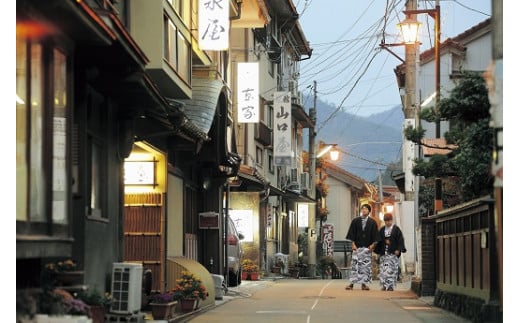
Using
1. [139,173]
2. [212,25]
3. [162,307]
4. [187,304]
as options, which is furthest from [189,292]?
[212,25]

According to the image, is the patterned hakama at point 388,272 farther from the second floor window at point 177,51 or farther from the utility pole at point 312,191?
the utility pole at point 312,191

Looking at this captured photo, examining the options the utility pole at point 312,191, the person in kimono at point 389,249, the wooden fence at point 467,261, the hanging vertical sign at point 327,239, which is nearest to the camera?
the wooden fence at point 467,261

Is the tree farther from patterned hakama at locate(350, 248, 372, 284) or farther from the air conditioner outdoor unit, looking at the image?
patterned hakama at locate(350, 248, 372, 284)

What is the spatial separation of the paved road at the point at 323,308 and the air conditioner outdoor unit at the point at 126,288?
2563mm

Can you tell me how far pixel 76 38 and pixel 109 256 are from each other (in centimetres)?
582

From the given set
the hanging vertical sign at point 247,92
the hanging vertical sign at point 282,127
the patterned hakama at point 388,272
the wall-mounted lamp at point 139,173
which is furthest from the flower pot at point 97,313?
the hanging vertical sign at point 282,127

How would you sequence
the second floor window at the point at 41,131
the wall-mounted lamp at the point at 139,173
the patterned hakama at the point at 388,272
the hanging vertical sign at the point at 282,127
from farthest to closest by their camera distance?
the hanging vertical sign at the point at 282,127
the patterned hakama at the point at 388,272
the wall-mounted lamp at the point at 139,173
the second floor window at the point at 41,131

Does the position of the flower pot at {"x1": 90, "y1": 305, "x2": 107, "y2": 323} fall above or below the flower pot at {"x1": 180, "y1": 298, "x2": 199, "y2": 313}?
above

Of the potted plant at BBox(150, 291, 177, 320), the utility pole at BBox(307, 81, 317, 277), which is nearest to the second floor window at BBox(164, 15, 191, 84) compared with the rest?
the potted plant at BBox(150, 291, 177, 320)

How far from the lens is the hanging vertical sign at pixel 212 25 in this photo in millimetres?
23562

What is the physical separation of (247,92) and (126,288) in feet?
63.9

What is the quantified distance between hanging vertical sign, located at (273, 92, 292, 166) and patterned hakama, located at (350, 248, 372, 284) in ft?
43.6

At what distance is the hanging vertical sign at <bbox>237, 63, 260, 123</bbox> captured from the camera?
32812 mm
